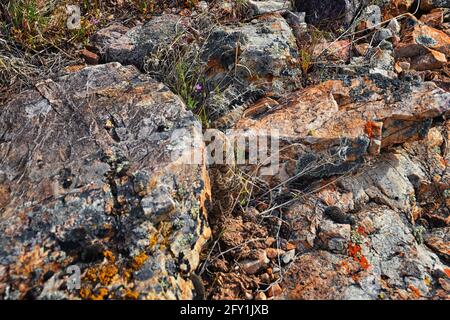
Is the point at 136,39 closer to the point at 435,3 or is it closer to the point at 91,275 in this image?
the point at 91,275

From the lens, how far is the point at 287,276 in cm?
263

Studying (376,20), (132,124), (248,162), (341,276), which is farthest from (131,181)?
(376,20)

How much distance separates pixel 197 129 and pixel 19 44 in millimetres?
1873

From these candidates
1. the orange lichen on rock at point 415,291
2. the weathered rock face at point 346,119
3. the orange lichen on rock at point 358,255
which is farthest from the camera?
the weathered rock face at point 346,119

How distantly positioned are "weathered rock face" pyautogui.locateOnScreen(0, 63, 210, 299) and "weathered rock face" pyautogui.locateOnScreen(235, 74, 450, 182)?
690mm

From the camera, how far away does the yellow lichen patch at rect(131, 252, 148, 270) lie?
224 centimetres

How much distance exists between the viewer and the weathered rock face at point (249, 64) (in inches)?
136

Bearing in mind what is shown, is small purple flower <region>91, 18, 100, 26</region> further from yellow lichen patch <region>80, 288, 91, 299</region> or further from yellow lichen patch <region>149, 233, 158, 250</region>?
yellow lichen patch <region>80, 288, 91, 299</region>

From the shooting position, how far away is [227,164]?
9.38 ft

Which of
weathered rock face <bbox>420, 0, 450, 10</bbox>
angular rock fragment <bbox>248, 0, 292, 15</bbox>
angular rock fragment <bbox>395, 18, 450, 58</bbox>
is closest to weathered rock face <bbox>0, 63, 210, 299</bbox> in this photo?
angular rock fragment <bbox>248, 0, 292, 15</bbox>

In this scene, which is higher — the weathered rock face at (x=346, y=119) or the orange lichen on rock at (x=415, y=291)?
the weathered rock face at (x=346, y=119)

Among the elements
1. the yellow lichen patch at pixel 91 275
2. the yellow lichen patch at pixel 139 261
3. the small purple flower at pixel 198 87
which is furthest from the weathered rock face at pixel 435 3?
the yellow lichen patch at pixel 91 275

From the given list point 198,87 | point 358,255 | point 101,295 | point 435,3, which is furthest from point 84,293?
point 435,3

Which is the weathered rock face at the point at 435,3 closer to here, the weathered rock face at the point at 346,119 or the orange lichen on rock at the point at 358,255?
the weathered rock face at the point at 346,119
